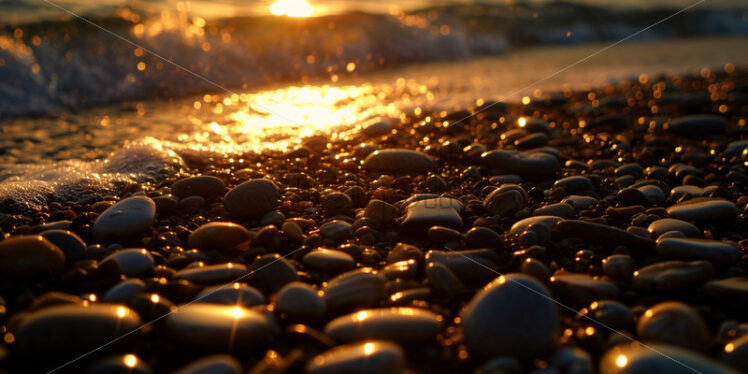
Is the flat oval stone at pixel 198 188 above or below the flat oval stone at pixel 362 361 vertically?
above

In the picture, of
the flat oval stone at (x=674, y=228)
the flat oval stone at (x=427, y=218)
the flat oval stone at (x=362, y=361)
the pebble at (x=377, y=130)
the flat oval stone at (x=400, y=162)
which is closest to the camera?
the flat oval stone at (x=362, y=361)

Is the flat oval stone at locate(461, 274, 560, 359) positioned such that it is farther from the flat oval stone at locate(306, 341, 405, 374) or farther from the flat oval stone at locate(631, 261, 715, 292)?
the flat oval stone at locate(631, 261, 715, 292)

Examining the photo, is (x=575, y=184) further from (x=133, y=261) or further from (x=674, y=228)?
(x=133, y=261)

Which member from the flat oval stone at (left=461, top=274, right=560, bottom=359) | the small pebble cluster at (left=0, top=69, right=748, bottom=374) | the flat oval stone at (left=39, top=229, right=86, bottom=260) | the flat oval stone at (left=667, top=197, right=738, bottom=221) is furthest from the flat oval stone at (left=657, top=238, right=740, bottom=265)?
the flat oval stone at (left=39, top=229, right=86, bottom=260)

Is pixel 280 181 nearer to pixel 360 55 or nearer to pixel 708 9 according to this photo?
pixel 360 55

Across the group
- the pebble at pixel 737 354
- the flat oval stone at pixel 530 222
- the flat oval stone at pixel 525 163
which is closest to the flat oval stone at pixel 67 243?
the flat oval stone at pixel 530 222

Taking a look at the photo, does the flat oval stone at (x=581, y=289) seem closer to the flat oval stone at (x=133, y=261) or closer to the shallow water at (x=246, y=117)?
the flat oval stone at (x=133, y=261)
